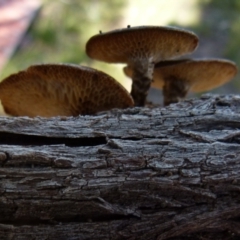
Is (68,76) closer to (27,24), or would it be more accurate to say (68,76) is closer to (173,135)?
(173,135)

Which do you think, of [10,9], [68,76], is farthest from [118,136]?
[10,9]

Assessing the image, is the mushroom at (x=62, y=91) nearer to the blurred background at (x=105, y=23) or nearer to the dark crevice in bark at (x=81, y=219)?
the dark crevice in bark at (x=81, y=219)

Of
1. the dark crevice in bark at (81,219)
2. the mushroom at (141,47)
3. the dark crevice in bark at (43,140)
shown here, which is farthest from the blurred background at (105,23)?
the dark crevice in bark at (81,219)

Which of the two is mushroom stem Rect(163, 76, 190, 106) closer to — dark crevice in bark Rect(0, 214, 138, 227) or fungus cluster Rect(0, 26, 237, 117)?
fungus cluster Rect(0, 26, 237, 117)

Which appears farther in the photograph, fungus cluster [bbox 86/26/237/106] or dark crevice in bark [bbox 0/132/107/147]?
fungus cluster [bbox 86/26/237/106]

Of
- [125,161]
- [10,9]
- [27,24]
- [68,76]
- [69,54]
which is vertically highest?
[10,9]

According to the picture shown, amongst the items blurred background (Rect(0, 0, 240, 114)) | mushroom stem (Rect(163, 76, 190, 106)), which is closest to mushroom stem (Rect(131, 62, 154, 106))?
mushroom stem (Rect(163, 76, 190, 106))
